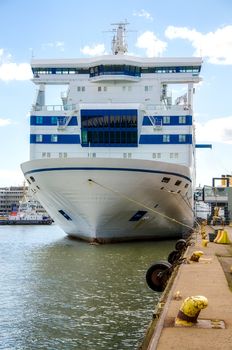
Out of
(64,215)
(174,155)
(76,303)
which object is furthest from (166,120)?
(76,303)

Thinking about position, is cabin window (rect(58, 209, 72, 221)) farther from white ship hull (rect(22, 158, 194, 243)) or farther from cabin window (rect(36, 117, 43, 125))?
cabin window (rect(36, 117, 43, 125))

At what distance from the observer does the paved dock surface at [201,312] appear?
591 cm

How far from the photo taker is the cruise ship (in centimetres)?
2564

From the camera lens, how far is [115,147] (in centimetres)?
3216

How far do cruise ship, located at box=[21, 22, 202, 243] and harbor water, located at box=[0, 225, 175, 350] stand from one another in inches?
166

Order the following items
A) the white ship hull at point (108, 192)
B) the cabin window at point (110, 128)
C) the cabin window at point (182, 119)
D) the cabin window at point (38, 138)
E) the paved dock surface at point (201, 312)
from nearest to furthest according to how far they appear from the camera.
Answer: the paved dock surface at point (201, 312) < the white ship hull at point (108, 192) < the cabin window at point (110, 128) < the cabin window at point (182, 119) < the cabin window at point (38, 138)

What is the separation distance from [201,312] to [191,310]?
898mm

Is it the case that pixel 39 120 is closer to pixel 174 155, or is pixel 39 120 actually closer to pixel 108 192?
pixel 174 155

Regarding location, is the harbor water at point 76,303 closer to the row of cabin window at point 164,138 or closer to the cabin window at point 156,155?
the cabin window at point 156,155

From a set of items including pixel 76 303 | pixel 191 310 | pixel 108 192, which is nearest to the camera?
pixel 191 310

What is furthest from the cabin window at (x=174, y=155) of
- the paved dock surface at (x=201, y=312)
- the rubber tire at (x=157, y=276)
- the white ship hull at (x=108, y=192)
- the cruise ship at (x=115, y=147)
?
the rubber tire at (x=157, y=276)

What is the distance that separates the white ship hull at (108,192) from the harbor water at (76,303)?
12.3 feet

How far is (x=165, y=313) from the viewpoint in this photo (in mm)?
7359

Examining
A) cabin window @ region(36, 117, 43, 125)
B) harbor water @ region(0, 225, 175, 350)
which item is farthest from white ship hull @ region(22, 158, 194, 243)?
cabin window @ region(36, 117, 43, 125)
